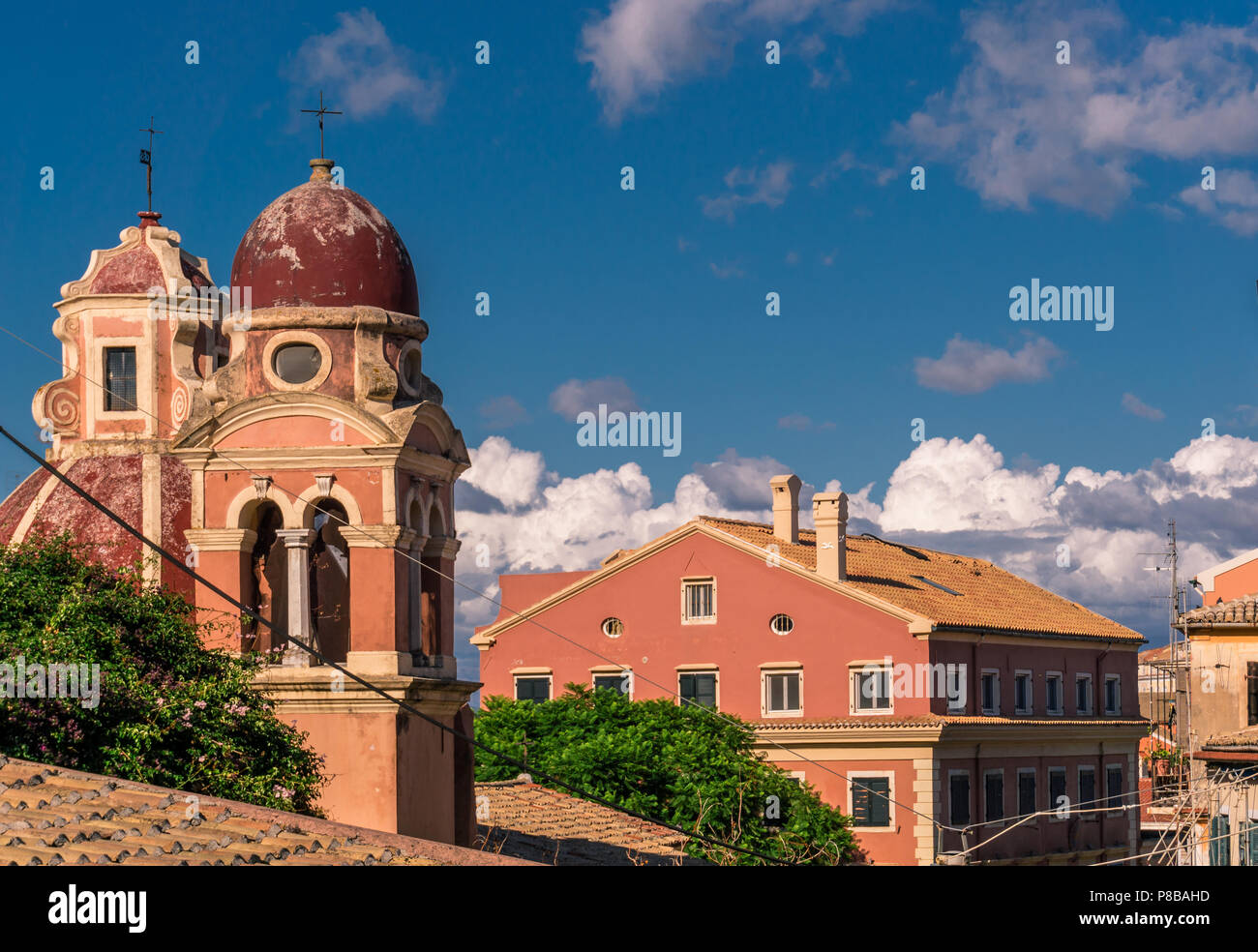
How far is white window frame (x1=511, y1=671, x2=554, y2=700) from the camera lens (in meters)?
58.6

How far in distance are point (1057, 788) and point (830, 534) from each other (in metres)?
14.1

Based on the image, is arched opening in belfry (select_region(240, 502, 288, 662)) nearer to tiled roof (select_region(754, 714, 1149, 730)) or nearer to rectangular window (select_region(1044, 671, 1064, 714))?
tiled roof (select_region(754, 714, 1149, 730))

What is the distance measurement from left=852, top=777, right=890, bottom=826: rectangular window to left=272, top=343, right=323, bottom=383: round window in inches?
1158

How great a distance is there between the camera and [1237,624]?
41781 millimetres

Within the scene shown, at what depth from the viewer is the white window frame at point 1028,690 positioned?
2340 inches

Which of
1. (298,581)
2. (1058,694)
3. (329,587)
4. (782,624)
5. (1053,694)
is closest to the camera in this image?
(298,581)

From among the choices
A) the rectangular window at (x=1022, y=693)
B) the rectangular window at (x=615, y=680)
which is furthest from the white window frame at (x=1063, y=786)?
the rectangular window at (x=615, y=680)

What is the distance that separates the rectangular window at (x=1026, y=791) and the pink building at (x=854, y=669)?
0.07m

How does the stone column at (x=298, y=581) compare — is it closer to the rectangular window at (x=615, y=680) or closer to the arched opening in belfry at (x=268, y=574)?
the arched opening in belfry at (x=268, y=574)

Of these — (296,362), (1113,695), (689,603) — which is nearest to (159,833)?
(296,362)

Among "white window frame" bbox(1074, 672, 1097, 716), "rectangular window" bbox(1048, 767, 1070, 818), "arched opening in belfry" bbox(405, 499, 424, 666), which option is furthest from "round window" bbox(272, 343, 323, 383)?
"white window frame" bbox(1074, 672, 1097, 716)

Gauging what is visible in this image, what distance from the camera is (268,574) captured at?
29031mm

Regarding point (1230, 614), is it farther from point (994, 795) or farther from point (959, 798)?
point (994, 795)
